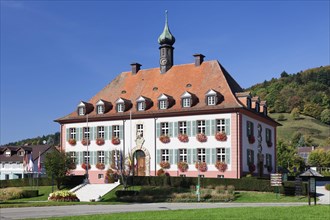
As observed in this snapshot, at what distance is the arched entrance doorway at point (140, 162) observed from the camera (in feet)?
161

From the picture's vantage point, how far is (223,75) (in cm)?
4853

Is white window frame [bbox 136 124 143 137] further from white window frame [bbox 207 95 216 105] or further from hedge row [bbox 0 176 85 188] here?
white window frame [bbox 207 95 216 105]

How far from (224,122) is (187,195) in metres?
10.2

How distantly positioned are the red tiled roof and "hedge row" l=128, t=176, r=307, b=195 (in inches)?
277

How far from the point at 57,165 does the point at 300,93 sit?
Result: 444 ft

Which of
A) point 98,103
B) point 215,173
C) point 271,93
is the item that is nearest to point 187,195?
point 215,173

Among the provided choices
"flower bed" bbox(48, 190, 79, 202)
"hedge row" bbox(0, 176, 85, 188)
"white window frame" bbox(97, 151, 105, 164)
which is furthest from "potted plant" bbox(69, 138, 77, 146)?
"flower bed" bbox(48, 190, 79, 202)

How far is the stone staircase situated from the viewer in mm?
41625

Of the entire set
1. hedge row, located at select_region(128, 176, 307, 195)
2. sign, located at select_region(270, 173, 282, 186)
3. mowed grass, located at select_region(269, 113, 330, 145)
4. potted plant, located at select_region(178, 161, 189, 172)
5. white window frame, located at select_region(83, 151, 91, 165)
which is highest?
mowed grass, located at select_region(269, 113, 330, 145)

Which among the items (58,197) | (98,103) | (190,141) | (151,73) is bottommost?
(58,197)

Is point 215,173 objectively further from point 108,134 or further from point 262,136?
point 108,134

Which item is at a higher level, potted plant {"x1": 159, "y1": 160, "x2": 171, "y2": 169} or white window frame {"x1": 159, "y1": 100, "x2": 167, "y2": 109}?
white window frame {"x1": 159, "y1": 100, "x2": 167, "y2": 109}

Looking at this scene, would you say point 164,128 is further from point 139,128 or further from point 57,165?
point 57,165

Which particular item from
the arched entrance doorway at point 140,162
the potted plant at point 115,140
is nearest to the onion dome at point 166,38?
the potted plant at point 115,140
